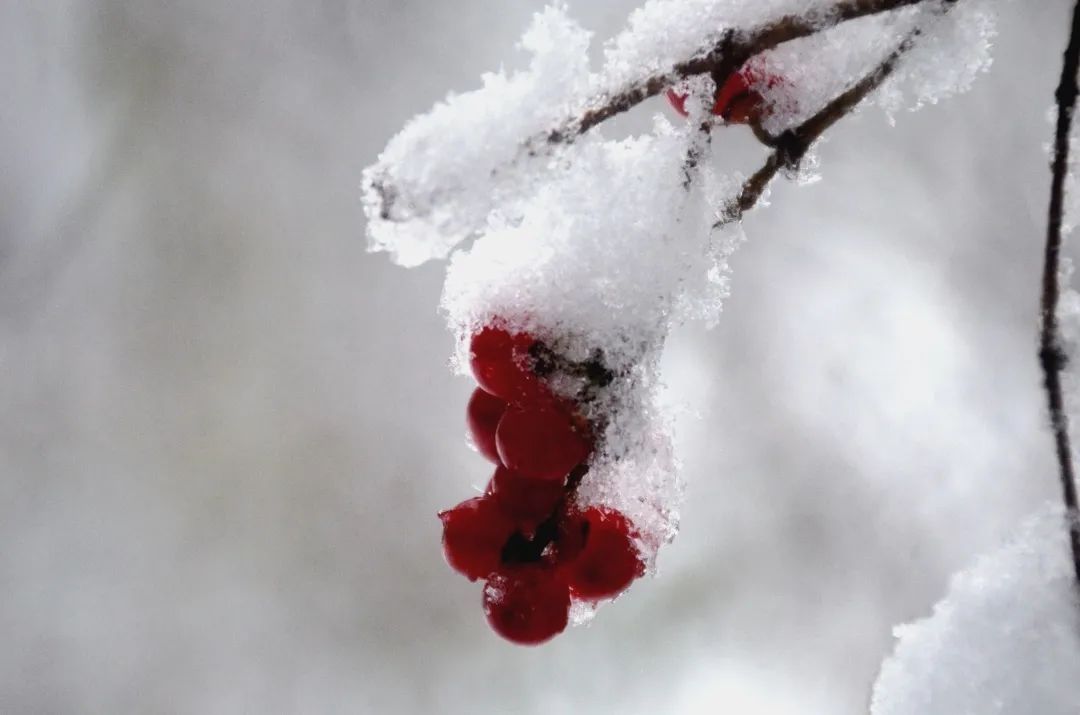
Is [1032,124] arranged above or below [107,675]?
above

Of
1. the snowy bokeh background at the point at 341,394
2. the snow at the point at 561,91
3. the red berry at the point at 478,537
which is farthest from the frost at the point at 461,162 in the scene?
the snowy bokeh background at the point at 341,394

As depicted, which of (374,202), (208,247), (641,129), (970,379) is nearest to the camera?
(374,202)

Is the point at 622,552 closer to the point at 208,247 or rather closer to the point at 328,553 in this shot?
the point at 328,553

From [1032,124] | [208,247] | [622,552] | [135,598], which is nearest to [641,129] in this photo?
[1032,124]

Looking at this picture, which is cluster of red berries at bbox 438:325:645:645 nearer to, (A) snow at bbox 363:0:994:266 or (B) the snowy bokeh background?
(A) snow at bbox 363:0:994:266

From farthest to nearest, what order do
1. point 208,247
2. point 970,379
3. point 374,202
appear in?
point 208,247, point 970,379, point 374,202

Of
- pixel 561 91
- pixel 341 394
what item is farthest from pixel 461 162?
pixel 341 394
